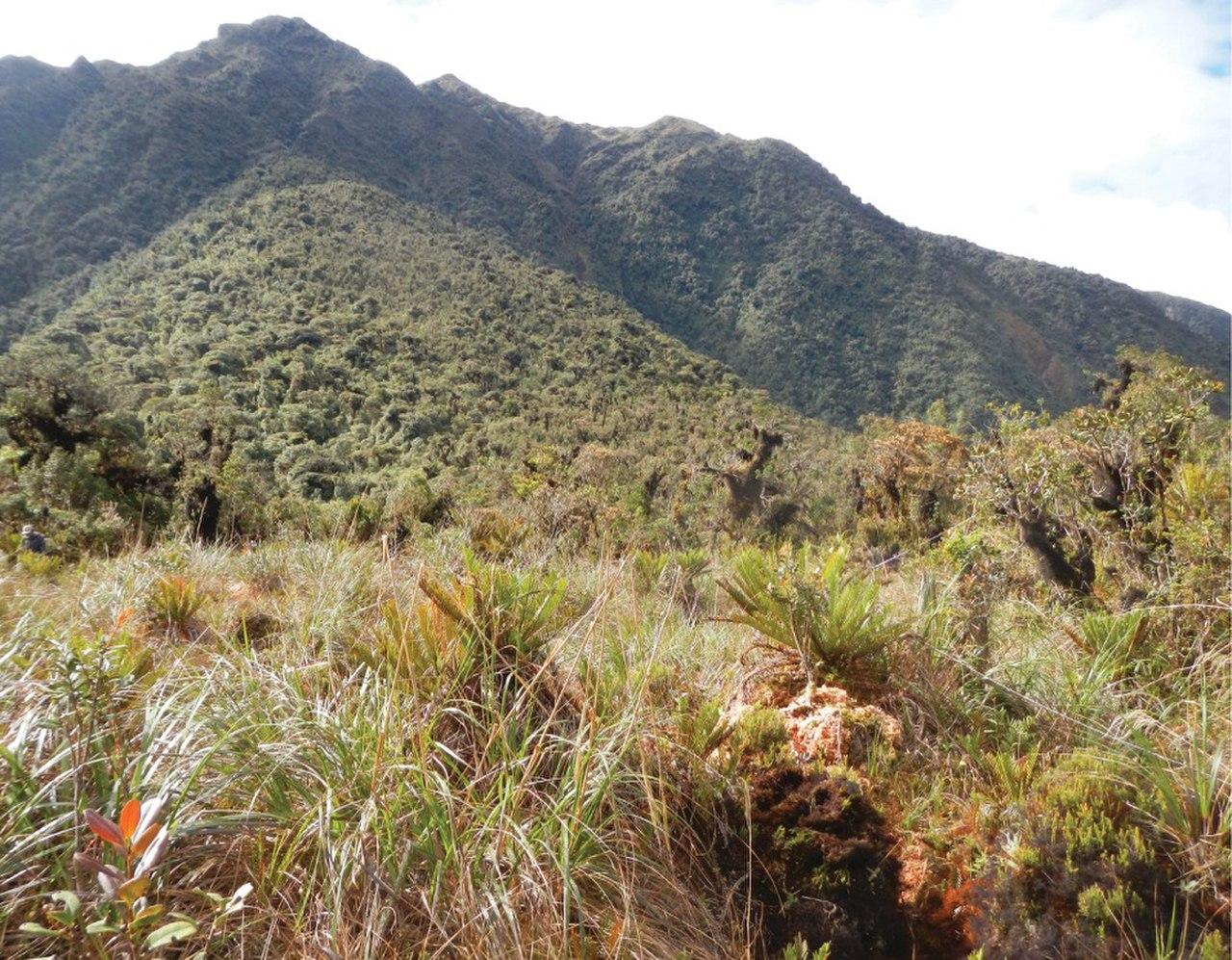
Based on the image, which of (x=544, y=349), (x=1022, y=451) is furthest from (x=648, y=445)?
(x=1022, y=451)

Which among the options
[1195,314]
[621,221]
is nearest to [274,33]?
[621,221]

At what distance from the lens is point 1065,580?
4527 mm

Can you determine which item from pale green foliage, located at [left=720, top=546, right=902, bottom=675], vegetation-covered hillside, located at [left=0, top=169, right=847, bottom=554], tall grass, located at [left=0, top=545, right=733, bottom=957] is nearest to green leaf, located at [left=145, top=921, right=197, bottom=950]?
tall grass, located at [left=0, top=545, right=733, bottom=957]

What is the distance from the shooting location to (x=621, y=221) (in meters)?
96.6

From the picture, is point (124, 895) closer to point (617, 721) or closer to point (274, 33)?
point (617, 721)

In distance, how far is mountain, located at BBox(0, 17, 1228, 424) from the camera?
56.2 meters

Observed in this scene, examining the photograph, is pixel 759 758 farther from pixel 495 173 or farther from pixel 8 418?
pixel 495 173

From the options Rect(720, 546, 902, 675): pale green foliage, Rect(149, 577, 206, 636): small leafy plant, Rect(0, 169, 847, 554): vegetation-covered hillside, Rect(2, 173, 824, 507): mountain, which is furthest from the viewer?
Rect(2, 173, 824, 507): mountain

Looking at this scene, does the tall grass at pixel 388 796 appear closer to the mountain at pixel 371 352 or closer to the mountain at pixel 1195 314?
the mountain at pixel 371 352

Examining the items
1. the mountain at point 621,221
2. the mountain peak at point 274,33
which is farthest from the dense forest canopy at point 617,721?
the mountain peak at point 274,33

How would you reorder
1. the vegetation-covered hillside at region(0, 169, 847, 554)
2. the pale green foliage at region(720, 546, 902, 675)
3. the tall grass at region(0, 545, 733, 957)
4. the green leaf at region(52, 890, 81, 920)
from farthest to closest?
the vegetation-covered hillside at region(0, 169, 847, 554) < the pale green foliage at region(720, 546, 902, 675) < the tall grass at region(0, 545, 733, 957) < the green leaf at region(52, 890, 81, 920)

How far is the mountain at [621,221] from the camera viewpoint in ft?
184

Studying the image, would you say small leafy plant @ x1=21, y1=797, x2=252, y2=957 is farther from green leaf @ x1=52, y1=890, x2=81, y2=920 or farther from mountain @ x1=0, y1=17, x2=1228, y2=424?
mountain @ x1=0, y1=17, x2=1228, y2=424

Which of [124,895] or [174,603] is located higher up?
[124,895]
